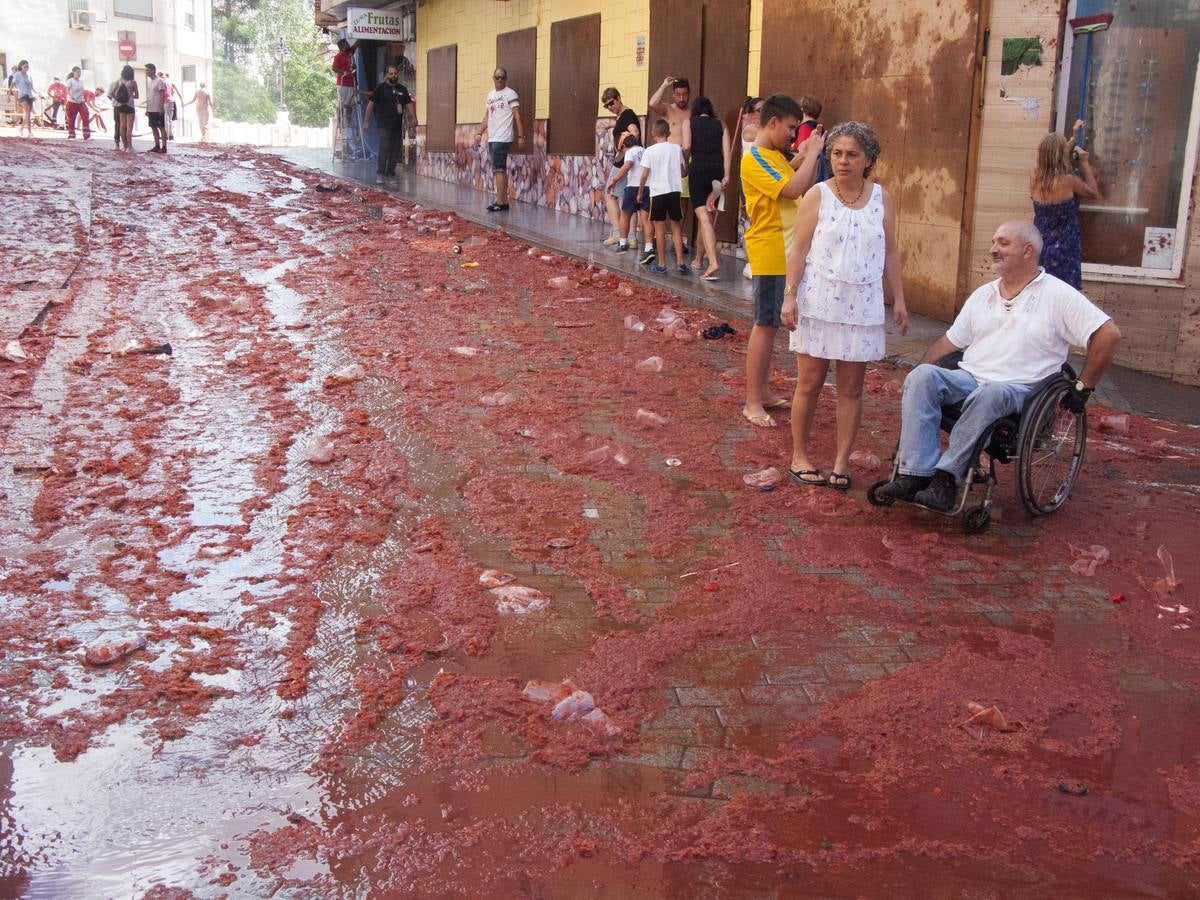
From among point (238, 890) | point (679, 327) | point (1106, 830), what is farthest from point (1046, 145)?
point (238, 890)

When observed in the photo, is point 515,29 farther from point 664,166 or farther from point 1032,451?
point 1032,451

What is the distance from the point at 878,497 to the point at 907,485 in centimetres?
26

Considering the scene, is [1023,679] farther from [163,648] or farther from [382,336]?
[382,336]

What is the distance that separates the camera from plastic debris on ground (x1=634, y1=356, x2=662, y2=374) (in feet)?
28.1

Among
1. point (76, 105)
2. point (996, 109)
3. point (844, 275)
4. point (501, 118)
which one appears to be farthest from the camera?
point (76, 105)

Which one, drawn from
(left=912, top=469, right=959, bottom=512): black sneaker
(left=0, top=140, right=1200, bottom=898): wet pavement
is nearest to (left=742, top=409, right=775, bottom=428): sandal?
(left=0, top=140, right=1200, bottom=898): wet pavement

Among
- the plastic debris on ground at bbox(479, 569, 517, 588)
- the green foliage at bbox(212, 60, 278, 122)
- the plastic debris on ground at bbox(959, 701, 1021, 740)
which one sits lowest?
the plastic debris on ground at bbox(959, 701, 1021, 740)

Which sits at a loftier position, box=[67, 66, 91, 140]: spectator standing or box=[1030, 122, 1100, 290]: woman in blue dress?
box=[67, 66, 91, 140]: spectator standing

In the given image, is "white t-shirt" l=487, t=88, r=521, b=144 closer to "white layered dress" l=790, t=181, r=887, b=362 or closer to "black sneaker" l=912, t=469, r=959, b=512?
"white layered dress" l=790, t=181, r=887, b=362

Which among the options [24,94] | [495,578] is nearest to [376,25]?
[24,94]

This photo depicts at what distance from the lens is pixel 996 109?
33.5ft

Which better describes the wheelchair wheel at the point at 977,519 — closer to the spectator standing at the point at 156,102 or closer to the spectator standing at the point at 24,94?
the spectator standing at the point at 156,102

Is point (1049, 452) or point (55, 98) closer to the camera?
point (1049, 452)

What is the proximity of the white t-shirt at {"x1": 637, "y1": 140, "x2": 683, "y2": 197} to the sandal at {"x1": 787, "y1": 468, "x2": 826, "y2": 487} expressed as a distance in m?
6.67
